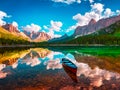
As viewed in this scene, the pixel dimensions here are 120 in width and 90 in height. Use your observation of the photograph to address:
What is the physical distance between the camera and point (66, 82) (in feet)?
112

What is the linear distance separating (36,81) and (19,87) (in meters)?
4.76

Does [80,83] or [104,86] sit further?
[80,83]

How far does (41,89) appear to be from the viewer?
29.9m

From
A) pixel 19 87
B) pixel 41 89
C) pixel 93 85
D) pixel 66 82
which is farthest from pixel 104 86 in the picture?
pixel 19 87

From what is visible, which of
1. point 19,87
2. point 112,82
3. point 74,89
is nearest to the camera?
point 74,89

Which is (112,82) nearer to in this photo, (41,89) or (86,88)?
(86,88)

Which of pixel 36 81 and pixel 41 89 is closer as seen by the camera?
pixel 41 89

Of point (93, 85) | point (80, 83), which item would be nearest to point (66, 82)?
point (80, 83)

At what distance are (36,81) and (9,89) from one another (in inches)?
252

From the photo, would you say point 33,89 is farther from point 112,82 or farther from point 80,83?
point 112,82

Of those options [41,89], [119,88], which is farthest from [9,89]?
[119,88]

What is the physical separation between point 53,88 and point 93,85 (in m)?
6.05

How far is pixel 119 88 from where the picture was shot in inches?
1172

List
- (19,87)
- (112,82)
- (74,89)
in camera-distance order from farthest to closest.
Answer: (112,82) < (19,87) < (74,89)
